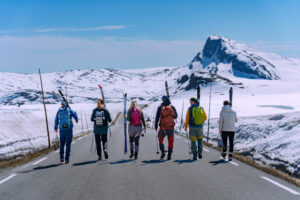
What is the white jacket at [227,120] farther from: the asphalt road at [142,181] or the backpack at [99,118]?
the backpack at [99,118]

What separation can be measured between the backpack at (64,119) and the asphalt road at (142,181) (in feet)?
4.27

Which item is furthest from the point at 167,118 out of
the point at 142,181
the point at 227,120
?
the point at 142,181

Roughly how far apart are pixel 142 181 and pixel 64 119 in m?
4.39

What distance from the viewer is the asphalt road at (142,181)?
6.53m

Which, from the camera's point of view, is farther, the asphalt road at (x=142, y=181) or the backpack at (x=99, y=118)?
the backpack at (x=99, y=118)

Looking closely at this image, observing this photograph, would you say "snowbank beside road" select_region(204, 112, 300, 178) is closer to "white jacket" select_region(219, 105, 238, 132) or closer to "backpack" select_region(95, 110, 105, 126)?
"white jacket" select_region(219, 105, 238, 132)

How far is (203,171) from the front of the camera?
9.01 metres

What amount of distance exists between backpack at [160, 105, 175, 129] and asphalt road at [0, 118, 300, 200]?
1.21 m

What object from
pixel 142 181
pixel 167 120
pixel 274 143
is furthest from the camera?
pixel 274 143

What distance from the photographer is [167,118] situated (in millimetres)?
11273

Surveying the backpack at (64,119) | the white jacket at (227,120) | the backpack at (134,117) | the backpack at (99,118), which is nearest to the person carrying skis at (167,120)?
the backpack at (134,117)

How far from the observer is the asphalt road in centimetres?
653

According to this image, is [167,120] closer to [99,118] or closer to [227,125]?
[227,125]

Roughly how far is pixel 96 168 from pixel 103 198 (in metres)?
3.47
